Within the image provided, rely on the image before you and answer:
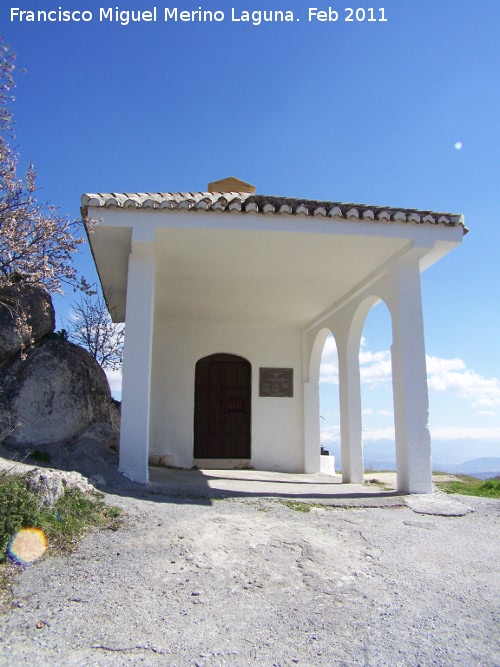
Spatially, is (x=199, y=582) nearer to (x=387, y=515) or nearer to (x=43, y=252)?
(x=387, y=515)

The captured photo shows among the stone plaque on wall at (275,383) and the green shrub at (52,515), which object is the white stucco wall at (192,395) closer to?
the stone plaque on wall at (275,383)

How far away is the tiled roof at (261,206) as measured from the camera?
616cm

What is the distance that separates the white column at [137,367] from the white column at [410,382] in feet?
10.1

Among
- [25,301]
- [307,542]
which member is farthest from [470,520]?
[25,301]

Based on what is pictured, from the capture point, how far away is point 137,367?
6.12 metres

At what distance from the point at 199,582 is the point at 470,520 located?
3141mm

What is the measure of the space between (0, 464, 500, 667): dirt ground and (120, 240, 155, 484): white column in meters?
1.11

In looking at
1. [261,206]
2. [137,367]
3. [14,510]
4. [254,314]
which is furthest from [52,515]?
[254,314]

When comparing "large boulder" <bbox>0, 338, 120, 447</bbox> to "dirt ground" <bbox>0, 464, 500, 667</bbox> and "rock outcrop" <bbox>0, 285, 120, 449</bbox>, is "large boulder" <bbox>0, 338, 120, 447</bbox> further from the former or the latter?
"dirt ground" <bbox>0, 464, 500, 667</bbox>

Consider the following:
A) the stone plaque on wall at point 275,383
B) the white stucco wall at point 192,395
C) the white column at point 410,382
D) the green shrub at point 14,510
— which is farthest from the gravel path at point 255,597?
the stone plaque on wall at point 275,383

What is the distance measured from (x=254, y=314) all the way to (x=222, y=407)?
208 cm

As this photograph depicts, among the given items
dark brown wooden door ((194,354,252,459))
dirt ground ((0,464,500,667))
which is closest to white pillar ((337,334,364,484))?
dark brown wooden door ((194,354,252,459))

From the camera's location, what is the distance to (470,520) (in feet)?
17.2

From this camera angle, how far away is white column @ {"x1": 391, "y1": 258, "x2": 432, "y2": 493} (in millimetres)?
6418
